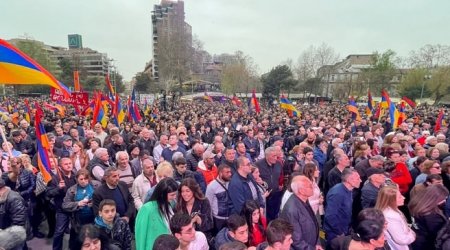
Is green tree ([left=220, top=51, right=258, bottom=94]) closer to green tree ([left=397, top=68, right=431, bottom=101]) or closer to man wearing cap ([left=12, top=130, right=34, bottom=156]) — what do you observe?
green tree ([left=397, top=68, right=431, bottom=101])

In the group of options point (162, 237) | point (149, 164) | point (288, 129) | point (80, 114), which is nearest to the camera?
point (162, 237)

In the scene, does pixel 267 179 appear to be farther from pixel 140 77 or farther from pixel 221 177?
pixel 140 77

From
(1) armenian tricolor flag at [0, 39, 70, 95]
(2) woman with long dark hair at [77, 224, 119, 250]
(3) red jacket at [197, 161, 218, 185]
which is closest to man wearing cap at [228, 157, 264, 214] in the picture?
(3) red jacket at [197, 161, 218, 185]

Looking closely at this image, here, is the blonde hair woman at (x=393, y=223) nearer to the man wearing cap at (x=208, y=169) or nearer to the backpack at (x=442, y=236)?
the backpack at (x=442, y=236)

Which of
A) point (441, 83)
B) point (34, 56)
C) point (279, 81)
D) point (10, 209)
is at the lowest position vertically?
point (10, 209)

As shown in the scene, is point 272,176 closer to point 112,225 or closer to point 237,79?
point 112,225

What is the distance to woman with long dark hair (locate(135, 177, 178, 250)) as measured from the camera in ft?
10.3

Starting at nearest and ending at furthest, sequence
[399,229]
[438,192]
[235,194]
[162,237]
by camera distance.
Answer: [162,237] < [399,229] < [438,192] < [235,194]

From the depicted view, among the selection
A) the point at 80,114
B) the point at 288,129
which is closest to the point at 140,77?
the point at 80,114

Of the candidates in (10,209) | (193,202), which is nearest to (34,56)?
(10,209)

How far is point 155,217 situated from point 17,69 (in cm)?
316

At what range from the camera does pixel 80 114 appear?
45.2ft

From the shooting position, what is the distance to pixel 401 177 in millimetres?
5066

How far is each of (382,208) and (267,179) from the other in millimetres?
2142
